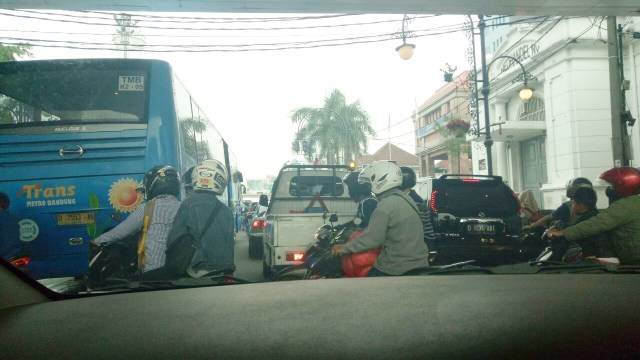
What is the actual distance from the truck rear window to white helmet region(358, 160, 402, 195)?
957 millimetres

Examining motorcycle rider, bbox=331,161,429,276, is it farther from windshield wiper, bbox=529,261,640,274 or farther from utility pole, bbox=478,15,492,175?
utility pole, bbox=478,15,492,175

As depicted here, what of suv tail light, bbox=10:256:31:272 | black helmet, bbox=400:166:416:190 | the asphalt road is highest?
black helmet, bbox=400:166:416:190

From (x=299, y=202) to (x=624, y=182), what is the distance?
2.91 metres

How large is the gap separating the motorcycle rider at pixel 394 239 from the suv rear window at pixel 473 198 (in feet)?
3.79

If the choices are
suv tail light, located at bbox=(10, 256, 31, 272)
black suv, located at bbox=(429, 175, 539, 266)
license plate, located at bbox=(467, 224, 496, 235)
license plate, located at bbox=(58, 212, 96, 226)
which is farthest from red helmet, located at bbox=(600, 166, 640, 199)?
license plate, located at bbox=(58, 212, 96, 226)

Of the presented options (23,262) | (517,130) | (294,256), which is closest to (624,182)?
(294,256)

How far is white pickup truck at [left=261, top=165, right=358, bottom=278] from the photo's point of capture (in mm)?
4988

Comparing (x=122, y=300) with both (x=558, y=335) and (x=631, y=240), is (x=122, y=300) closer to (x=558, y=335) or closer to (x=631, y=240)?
(x=558, y=335)

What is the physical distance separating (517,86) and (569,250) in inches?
194

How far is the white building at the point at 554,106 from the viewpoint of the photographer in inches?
279

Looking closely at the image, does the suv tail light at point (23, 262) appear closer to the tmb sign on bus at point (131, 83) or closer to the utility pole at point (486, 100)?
the tmb sign on bus at point (131, 83)

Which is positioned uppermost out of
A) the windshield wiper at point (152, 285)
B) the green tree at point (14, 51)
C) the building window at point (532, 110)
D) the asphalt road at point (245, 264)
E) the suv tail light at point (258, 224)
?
the building window at point (532, 110)

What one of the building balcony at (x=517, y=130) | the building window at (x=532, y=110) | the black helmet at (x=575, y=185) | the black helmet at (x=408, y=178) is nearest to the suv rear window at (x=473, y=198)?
the black helmet at (x=408, y=178)

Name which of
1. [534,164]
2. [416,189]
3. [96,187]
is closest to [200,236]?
[96,187]
